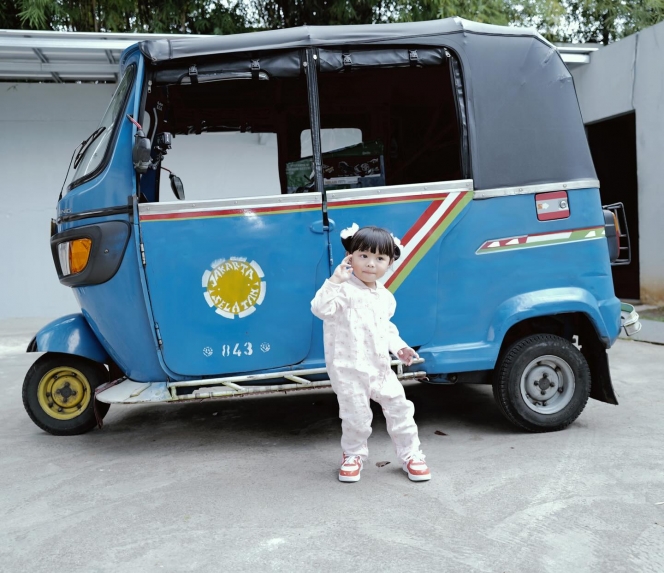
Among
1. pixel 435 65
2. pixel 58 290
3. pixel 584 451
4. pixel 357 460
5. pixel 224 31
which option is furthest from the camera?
pixel 224 31

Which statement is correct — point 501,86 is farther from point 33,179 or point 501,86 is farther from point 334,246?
point 33,179

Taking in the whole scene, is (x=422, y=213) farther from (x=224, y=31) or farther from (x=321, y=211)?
(x=224, y=31)

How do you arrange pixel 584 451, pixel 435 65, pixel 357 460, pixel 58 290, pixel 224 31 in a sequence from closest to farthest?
pixel 357 460 < pixel 584 451 < pixel 435 65 < pixel 58 290 < pixel 224 31

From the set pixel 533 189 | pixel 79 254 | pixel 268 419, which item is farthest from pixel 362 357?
pixel 79 254

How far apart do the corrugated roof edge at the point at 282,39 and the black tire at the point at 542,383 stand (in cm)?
198

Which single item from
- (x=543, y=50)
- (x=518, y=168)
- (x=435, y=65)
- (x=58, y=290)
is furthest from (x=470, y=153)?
(x=58, y=290)

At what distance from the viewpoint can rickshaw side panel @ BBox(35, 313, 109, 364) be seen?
4.44 meters

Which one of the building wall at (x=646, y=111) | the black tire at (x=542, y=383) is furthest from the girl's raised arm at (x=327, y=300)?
the building wall at (x=646, y=111)

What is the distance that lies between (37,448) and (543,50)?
404cm

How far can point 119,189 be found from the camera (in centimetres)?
409

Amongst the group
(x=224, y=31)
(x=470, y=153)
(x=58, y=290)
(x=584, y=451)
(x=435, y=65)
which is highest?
(x=224, y=31)

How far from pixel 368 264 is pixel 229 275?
95cm

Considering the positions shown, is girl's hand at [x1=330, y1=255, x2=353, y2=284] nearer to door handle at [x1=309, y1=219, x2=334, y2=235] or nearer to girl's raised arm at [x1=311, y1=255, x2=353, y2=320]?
girl's raised arm at [x1=311, y1=255, x2=353, y2=320]

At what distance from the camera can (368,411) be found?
366 centimetres
